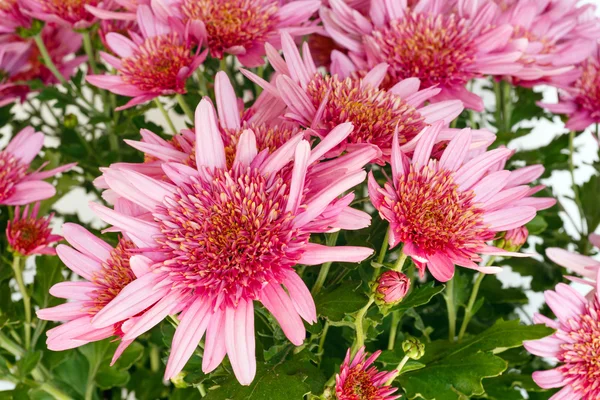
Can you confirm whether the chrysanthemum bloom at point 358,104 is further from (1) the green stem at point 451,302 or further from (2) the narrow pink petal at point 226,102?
(1) the green stem at point 451,302

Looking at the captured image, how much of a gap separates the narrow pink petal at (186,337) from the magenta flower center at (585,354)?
1.05ft

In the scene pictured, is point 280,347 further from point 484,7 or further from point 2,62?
point 2,62

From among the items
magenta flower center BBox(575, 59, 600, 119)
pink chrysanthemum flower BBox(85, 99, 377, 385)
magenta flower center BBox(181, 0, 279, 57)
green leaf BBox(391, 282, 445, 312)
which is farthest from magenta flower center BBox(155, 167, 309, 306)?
magenta flower center BBox(575, 59, 600, 119)

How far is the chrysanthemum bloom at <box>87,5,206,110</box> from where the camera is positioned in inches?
21.9

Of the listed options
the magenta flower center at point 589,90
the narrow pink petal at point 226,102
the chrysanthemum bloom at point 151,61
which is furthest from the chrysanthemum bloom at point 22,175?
the magenta flower center at point 589,90

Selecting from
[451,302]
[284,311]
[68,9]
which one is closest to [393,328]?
[451,302]

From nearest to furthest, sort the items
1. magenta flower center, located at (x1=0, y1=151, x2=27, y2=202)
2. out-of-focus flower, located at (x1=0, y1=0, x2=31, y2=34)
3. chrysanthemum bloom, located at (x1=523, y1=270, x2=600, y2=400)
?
chrysanthemum bloom, located at (x1=523, y1=270, x2=600, y2=400)
magenta flower center, located at (x1=0, y1=151, x2=27, y2=202)
out-of-focus flower, located at (x1=0, y1=0, x2=31, y2=34)

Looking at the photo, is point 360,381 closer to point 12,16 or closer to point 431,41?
point 431,41

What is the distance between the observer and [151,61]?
22.6 inches

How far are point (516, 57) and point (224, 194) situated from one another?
0.33 metres

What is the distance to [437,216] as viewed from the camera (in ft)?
1.43

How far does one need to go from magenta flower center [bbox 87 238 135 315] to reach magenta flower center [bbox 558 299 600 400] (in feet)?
1.22

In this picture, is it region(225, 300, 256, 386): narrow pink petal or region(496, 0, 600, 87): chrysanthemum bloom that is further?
region(496, 0, 600, 87): chrysanthemum bloom

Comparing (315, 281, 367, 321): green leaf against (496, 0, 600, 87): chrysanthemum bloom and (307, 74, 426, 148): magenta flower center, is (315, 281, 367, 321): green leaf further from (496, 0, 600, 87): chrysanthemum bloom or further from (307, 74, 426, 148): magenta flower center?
(496, 0, 600, 87): chrysanthemum bloom
